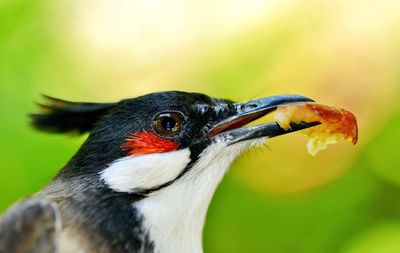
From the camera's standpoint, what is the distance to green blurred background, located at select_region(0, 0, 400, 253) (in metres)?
5.95

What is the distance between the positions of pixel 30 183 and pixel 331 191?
168 centimetres

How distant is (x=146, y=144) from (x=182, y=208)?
28 centimetres

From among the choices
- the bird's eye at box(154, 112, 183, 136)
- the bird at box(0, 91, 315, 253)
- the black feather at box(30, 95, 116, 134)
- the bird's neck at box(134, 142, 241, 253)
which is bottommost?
the bird's neck at box(134, 142, 241, 253)

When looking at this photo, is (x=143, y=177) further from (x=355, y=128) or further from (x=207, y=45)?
(x=207, y=45)

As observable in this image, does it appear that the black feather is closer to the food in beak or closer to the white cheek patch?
the white cheek patch

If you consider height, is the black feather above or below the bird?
above

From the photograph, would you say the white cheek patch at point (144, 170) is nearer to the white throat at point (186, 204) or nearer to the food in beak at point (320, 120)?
the white throat at point (186, 204)

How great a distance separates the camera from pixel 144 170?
3.96m

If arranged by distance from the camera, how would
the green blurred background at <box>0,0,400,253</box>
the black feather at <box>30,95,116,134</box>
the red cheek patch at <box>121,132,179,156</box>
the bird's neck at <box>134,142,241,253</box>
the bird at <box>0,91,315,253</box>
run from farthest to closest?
the green blurred background at <box>0,0,400,253</box> → the black feather at <box>30,95,116,134</box> → the red cheek patch at <box>121,132,179,156</box> → the bird's neck at <box>134,142,241,253</box> → the bird at <box>0,91,315,253</box>

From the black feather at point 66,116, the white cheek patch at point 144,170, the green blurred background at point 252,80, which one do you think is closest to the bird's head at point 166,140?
the white cheek patch at point 144,170

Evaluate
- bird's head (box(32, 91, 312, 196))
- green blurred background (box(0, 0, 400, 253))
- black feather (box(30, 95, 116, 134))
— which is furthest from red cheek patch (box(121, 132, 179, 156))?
green blurred background (box(0, 0, 400, 253))

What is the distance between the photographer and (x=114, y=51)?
6.41 meters

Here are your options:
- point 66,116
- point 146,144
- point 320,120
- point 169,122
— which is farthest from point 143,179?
point 320,120

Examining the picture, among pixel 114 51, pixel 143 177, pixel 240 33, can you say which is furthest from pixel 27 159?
pixel 143 177
